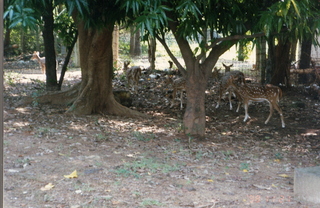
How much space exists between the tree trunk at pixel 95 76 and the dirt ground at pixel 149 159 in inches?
14.6

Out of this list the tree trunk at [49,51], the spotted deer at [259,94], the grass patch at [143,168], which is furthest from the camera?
the tree trunk at [49,51]

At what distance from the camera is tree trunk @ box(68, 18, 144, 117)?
9.21m

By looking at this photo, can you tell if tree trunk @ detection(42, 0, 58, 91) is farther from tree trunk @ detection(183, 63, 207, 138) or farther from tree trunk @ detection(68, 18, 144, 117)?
tree trunk @ detection(183, 63, 207, 138)

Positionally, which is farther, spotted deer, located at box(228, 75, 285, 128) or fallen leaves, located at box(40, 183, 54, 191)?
spotted deer, located at box(228, 75, 285, 128)

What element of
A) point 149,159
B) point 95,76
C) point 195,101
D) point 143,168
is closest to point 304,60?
point 195,101

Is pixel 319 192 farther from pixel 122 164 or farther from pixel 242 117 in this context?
pixel 242 117

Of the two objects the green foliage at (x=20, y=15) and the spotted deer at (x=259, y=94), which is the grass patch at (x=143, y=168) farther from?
the spotted deer at (x=259, y=94)

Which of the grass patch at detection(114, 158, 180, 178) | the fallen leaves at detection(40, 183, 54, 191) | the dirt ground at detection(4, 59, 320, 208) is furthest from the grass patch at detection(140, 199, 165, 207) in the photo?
the fallen leaves at detection(40, 183, 54, 191)

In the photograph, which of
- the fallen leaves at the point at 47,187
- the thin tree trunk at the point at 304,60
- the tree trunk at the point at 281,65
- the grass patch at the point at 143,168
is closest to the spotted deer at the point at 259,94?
the tree trunk at the point at 281,65

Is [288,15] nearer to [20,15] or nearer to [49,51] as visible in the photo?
[20,15]

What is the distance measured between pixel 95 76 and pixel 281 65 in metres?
6.85

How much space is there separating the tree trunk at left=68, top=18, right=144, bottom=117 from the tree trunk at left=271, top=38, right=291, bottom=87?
594 cm

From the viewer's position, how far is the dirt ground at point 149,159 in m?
4.72

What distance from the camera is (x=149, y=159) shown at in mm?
6227
